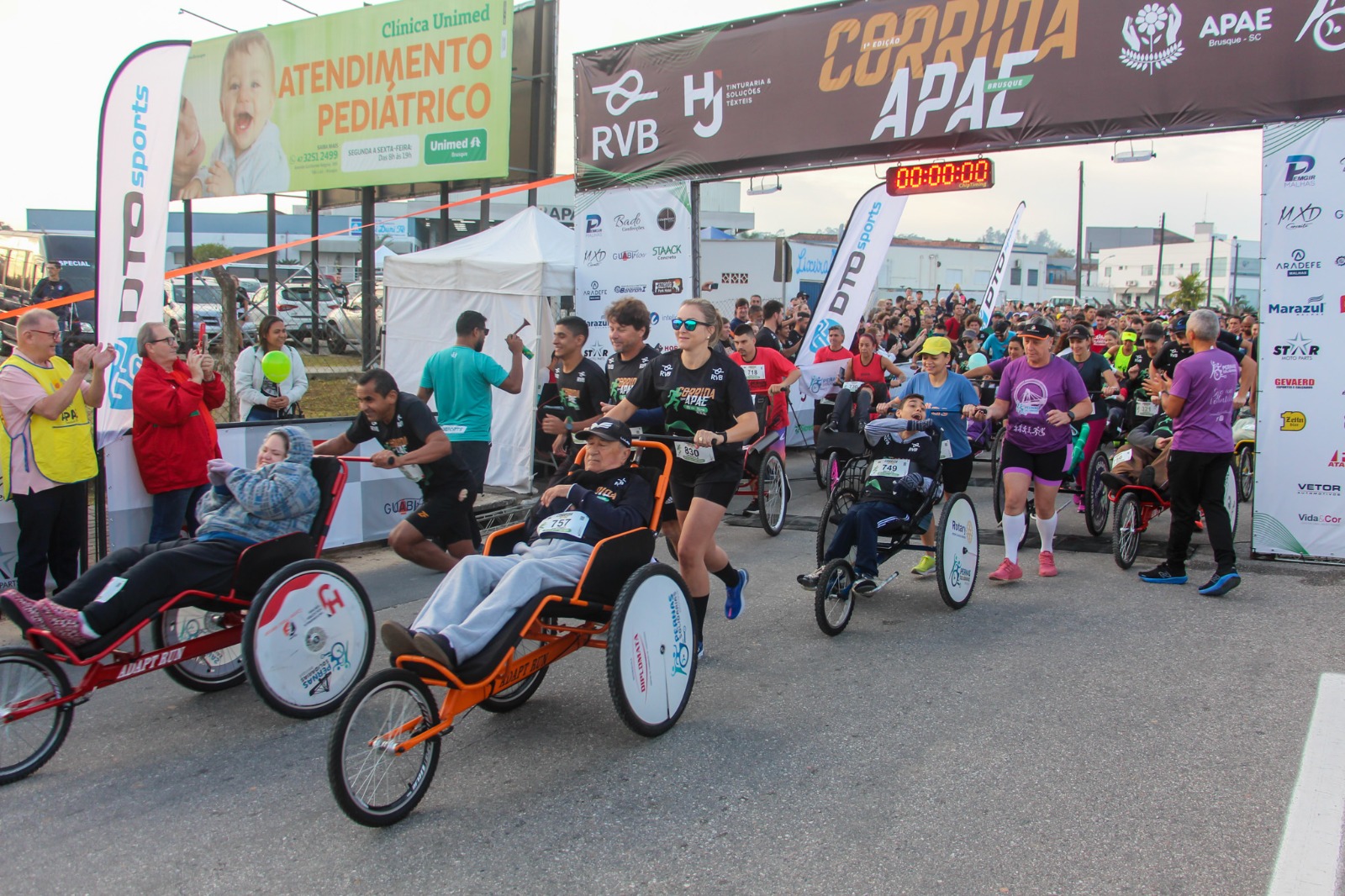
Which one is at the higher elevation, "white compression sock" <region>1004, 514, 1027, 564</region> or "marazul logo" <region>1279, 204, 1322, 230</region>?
"marazul logo" <region>1279, 204, 1322, 230</region>

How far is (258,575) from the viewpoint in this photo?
15.4 ft

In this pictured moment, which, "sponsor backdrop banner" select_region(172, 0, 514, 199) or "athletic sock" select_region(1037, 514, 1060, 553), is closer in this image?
"athletic sock" select_region(1037, 514, 1060, 553)

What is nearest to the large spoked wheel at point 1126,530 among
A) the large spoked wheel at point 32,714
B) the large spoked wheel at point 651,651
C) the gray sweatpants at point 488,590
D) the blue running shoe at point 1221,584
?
the blue running shoe at point 1221,584

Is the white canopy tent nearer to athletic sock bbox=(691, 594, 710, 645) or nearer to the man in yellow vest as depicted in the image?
the man in yellow vest

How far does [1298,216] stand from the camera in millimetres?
7398

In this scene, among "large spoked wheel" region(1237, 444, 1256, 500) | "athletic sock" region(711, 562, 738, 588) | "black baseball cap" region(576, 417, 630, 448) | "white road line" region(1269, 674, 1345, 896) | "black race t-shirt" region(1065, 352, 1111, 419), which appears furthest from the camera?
"large spoked wheel" region(1237, 444, 1256, 500)

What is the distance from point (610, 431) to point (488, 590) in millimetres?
1014

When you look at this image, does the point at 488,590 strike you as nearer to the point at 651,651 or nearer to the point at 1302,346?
the point at 651,651

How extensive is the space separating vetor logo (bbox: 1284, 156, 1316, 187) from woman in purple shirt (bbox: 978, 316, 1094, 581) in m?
2.22

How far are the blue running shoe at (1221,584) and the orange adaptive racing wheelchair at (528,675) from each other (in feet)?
13.5

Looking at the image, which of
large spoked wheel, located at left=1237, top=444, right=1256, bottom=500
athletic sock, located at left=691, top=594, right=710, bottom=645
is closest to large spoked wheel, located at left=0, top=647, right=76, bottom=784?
Result: athletic sock, located at left=691, top=594, right=710, bottom=645

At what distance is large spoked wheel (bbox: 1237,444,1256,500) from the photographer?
9703 mm

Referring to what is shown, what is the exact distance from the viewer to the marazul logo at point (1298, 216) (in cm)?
733

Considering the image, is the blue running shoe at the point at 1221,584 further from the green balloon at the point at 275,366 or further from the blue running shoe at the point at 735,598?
the green balloon at the point at 275,366
